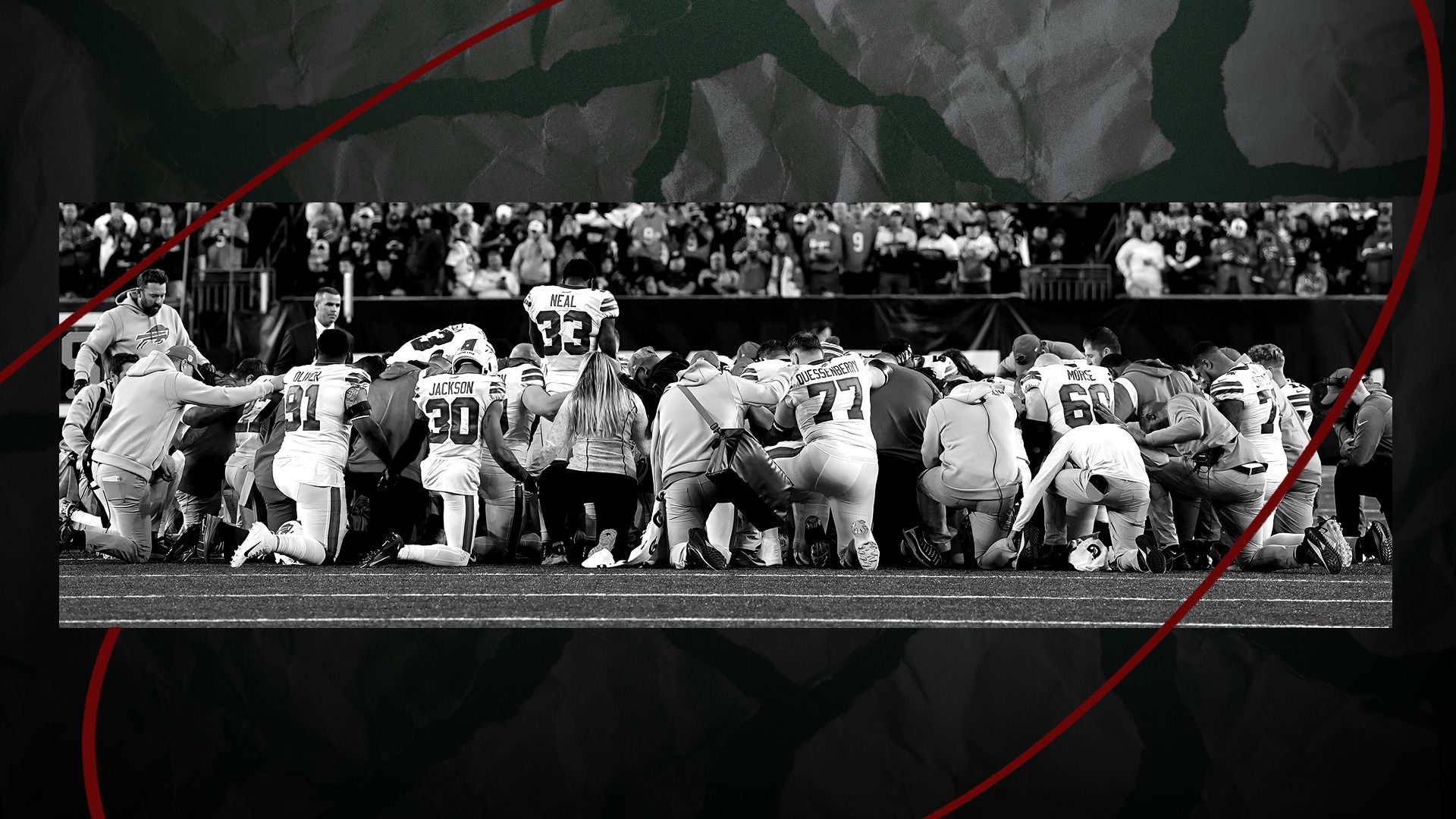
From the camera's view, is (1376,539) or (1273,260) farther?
(1273,260)

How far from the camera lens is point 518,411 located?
7.63 metres

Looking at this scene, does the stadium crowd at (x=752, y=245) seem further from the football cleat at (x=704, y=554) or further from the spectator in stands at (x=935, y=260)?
the football cleat at (x=704, y=554)

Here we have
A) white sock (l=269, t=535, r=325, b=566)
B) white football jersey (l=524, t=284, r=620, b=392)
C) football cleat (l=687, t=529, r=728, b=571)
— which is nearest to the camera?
white sock (l=269, t=535, r=325, b=566)

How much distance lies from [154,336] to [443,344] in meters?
1.38

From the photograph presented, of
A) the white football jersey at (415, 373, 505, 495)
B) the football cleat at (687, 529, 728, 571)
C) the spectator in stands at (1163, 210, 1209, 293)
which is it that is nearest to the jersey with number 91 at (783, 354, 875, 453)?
the football cleat at (687, 529, 728, 571)

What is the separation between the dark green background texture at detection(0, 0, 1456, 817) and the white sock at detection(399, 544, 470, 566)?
196cm

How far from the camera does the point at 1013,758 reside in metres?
5.06

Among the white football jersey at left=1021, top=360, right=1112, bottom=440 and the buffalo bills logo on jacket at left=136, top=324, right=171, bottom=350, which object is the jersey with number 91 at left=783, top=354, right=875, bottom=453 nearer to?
the white football jersey at left=1021, top=360, right=1112, bottom=440

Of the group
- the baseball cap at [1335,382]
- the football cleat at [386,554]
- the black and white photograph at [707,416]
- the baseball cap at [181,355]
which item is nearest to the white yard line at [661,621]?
the black and white photograph at [707,416]

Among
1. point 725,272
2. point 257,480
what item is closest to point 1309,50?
point 725,272

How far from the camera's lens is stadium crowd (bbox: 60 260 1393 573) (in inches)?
278

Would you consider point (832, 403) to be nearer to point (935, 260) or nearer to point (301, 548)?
point (935, 260)

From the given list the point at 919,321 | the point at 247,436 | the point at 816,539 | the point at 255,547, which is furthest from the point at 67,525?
the point at 919,321
